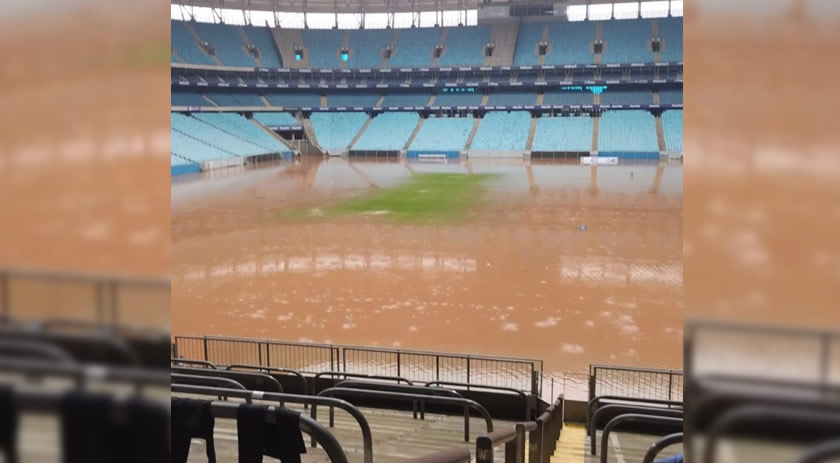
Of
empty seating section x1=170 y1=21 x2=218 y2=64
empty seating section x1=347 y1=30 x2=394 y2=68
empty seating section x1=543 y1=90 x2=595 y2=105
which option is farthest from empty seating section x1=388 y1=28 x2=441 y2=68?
empty seating section x1=170 y1=21 x2=218 y2=64

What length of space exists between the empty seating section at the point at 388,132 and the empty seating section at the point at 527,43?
9937 mm

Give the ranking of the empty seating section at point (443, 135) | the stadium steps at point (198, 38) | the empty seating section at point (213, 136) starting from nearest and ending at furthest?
the empty seating section at point (213, 136) → the empty seating section at point (443, 135) → the stadium steps at point (198, 38)

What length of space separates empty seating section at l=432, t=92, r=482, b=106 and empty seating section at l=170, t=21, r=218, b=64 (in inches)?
712

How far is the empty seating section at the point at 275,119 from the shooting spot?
164 feet

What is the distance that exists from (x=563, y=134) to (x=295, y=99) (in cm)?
2238

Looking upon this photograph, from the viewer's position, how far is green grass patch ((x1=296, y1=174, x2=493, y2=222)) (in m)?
20.8

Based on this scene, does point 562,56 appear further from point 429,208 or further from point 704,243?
point 704,243

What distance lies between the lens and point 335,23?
5622 centimetres

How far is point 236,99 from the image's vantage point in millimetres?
51281

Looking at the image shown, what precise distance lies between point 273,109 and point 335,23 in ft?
34.7

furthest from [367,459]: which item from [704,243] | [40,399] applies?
[704,243]

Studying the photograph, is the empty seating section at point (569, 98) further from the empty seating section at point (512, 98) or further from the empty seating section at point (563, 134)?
the empty seating section at point (563, 134)

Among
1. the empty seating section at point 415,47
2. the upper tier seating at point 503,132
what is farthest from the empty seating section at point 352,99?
the upper tier seating at point 503,132

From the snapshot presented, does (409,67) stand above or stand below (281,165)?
above
